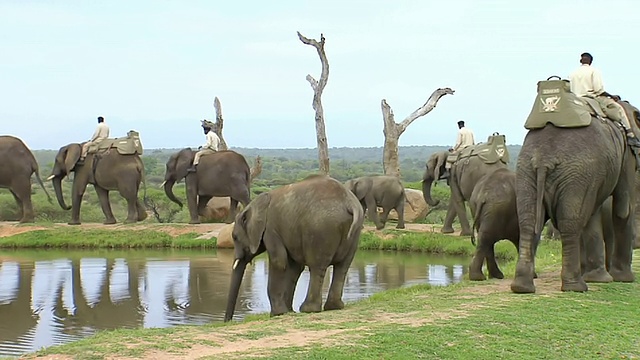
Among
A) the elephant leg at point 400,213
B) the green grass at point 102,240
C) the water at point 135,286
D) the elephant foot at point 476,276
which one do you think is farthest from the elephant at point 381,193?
the elephant foot at point 476,276

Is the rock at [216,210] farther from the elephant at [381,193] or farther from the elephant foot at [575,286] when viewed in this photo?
the elephant foot at [575,286]

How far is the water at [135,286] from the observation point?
12.3 metres

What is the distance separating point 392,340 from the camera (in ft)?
25.3

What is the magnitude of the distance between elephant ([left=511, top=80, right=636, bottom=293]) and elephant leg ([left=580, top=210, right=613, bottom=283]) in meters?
0.76

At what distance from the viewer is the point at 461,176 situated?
21.8 meters

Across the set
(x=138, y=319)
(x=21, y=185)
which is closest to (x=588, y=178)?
(x=138, y=319)

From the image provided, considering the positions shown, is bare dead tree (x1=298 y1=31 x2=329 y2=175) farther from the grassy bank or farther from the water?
the grassy bank

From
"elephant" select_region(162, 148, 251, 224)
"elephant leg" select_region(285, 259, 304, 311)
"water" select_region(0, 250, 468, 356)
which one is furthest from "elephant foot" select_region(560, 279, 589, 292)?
"elephant" select_region(162, 148, 251, 224)

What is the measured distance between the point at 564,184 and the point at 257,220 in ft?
11.2

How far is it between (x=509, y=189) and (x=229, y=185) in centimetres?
1352

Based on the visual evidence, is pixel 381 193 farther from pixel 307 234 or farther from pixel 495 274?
pixel 307 234

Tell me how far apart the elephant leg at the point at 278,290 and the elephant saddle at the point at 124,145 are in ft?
50.4

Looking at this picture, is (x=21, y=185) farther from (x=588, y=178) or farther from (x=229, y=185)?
(x=588, y=178)

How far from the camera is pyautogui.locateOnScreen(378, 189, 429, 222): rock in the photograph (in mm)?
28797
